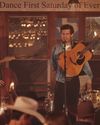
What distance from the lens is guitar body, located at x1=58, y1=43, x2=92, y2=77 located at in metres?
9.02

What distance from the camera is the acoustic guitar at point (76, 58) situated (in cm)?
902

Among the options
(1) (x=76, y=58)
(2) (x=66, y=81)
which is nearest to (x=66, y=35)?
(1) (x=76, y=58)

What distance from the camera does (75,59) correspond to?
923cm

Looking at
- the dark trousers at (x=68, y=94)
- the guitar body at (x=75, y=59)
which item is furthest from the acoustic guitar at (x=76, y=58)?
the dark trousers at (x=68, y=94)

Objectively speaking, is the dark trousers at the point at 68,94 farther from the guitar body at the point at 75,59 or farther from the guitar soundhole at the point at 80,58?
the guitar soundhole at the point at 80,58

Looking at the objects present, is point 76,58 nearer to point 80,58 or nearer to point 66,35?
point 80,58

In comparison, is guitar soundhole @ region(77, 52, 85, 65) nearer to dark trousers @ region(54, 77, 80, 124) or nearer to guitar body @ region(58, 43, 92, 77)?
guitar body @ region(58, 43, 92, 77)

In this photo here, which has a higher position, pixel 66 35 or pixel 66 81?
pixel 66 35

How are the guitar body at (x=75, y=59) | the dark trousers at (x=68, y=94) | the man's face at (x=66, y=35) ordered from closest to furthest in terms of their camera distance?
the man's face at (x=66, y=35), the dark trousers at (x=68, y=94), the guitar body at (x=75, y=59)

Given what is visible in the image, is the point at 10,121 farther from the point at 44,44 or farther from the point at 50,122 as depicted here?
the point at 44,44

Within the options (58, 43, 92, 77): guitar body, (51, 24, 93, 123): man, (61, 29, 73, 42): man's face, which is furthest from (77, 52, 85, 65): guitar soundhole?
(61, 29, 73, 42): man's face

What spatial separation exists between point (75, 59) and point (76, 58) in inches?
1.0

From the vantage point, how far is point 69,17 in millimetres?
11367

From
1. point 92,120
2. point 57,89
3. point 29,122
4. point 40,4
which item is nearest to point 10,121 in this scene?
point 29,122
